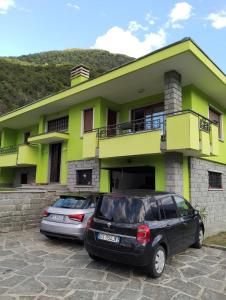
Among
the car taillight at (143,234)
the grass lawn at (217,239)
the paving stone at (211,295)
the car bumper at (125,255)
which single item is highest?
the car taillight at (143,234)

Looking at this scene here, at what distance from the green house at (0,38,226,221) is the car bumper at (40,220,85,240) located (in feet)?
14.2

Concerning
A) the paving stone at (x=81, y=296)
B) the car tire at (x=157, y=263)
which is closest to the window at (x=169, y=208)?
the car tire at (x=157, y=263)

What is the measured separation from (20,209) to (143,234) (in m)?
6.55

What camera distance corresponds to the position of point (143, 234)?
215 inches

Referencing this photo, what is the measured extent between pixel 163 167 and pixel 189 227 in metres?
4.40

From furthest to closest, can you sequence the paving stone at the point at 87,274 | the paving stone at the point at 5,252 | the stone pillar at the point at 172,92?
1. the stone pillar at the point at 172,92
2. the paving stone at the point at 5,252
3. the paving stone at the point at 87,274

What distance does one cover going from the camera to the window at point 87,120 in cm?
1470

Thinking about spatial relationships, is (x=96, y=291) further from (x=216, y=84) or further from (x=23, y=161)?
(x=23, y=161)

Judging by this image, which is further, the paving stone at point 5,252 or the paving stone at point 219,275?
the paving stone at point 5,252

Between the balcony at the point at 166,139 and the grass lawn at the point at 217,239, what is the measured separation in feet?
10.1

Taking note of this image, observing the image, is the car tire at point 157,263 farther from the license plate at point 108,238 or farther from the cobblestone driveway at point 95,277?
the license plate at point 108,238

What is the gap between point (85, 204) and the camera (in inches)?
323

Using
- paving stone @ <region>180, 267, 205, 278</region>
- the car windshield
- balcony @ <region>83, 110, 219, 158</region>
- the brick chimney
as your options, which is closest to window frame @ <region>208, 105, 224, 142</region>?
balcony @ <region>83, 110, 219, 158</region>

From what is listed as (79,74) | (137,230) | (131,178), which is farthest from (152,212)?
(79,74)
